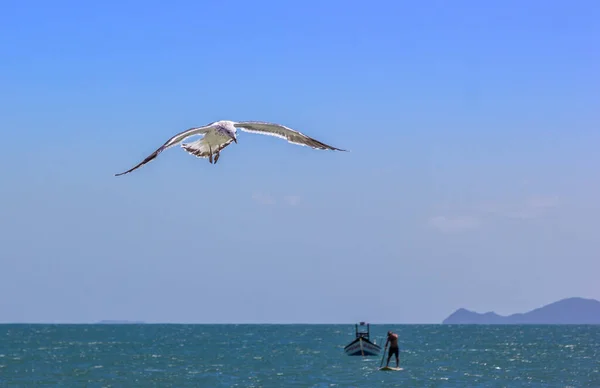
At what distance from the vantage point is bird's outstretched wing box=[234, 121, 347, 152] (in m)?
15.6

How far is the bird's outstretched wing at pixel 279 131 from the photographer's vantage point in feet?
51.3

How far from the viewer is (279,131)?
16.0 m
